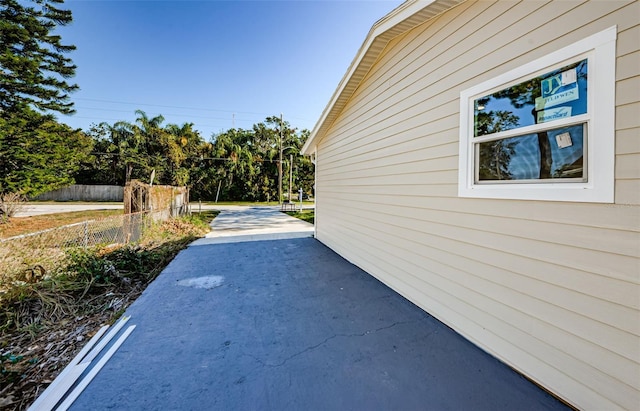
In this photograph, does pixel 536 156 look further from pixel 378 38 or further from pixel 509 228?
pixel 378 38

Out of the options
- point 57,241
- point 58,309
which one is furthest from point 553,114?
point 57,241

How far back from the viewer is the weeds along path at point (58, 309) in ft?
6.68

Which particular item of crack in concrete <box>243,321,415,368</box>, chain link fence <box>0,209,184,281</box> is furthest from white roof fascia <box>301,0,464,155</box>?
chain link fence <box>0,209,184,281</box>

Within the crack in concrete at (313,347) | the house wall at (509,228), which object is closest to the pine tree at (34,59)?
the house wall at (509,228)

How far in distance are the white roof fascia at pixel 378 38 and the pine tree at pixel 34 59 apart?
10.2 m

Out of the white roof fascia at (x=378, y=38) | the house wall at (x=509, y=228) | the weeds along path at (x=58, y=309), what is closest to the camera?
the house wall at (x=509, y=228)

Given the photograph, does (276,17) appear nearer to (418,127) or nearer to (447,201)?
(418,127)

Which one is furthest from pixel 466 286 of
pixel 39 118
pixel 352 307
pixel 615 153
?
pixel 39 118

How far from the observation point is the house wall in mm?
1494

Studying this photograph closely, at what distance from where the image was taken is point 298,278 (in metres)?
4.30

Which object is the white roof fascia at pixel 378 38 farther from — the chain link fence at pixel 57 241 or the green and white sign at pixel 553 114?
the chain link fence at pixel 57 241

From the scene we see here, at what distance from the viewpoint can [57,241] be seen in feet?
15.7

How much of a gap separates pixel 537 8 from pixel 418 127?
1.48 metres

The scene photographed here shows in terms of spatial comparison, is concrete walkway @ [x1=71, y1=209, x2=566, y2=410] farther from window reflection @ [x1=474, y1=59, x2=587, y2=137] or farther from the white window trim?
window reflection @ [x1=474, y1=59, x2=587, y2=137]
